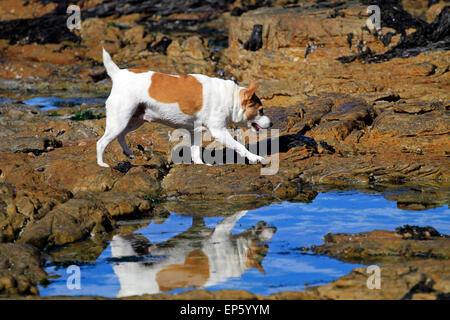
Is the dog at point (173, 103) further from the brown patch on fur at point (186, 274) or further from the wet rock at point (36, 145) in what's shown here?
the brown patch on fur at point (186, 274)

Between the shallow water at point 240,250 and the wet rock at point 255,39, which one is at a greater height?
the wet rock at point 255,39

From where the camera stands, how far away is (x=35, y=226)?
25.0 ft

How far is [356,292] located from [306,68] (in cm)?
1388

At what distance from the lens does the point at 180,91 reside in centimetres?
1015

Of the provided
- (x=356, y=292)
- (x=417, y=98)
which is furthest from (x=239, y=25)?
(x=356, y=292)

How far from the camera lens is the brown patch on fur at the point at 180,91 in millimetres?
10086

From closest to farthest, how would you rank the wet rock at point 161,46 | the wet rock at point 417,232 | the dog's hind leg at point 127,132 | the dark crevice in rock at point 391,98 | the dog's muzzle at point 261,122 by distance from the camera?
the wet rock at point 417,232
the dog's hind leg at point 127,132
the dog's muzzle at point 261,122
the dark crevice in rock at point 391,98
the wet rock at point 161,46

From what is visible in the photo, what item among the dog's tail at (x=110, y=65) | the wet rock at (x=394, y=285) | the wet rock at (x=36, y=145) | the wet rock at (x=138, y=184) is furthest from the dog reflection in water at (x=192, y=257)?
the wet rock at (x=36, y=145)

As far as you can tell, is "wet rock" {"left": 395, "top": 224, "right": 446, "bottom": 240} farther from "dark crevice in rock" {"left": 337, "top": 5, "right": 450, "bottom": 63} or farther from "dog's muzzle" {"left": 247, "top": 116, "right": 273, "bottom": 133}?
"dark crevice in rock" {"left": 337, "top": 5, "right": 450, "bottom": 63}

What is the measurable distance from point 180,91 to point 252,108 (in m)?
1.26

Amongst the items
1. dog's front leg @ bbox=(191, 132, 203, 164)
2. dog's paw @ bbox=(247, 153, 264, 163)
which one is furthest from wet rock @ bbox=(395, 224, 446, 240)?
dog's front leg @ bbox=(191, 132, 203, 164)

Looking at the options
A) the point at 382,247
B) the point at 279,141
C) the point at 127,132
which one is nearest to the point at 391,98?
the point at 279,141

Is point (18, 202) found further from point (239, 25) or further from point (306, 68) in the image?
point (239, 25)

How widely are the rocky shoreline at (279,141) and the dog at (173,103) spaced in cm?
66
